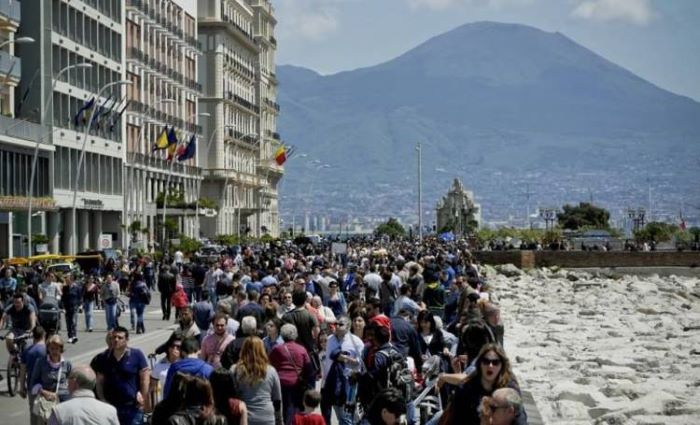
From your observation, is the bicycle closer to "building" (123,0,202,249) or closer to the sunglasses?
the sunglasses

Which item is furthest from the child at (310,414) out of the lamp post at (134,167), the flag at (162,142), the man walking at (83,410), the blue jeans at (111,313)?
the flag at (162,142)

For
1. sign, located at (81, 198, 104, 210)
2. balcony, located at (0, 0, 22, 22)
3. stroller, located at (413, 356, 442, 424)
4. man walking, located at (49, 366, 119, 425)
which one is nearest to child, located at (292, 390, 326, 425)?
man walking, located at (49, 366, 119, 425)

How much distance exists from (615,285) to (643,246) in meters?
36.8

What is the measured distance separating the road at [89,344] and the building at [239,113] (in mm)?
66086

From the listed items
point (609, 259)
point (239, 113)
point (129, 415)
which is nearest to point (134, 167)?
point (609, 259)

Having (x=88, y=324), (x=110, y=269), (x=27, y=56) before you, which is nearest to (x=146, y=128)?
(x=27, y=56)

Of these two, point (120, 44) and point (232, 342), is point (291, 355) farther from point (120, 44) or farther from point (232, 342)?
point (120, 44)

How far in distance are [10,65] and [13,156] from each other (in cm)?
386

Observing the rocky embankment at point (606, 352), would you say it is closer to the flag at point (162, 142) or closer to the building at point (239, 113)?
the flag at point (162, 142)

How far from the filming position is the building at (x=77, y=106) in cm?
6512

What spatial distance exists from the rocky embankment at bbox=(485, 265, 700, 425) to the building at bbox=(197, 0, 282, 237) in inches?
1574

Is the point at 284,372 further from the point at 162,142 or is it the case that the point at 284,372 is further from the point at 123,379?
the point at 162,142

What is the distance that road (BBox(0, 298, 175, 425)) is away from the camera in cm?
1932

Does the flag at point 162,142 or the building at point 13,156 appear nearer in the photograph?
the building at point 13,156
